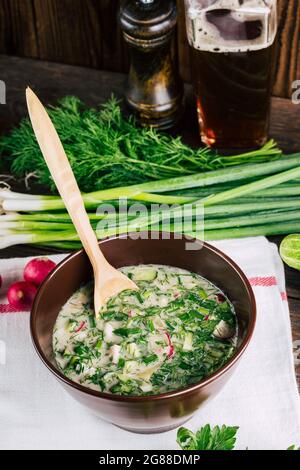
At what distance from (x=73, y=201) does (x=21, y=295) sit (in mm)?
255

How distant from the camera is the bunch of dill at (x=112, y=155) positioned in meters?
1.90

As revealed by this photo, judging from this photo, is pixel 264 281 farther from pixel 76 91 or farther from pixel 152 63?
pixel 76 91

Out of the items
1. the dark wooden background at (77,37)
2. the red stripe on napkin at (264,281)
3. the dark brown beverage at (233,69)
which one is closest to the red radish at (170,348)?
the red stripe on napkin at (264,281)

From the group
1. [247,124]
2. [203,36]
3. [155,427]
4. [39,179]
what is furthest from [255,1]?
[155,427]

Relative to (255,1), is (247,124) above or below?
below

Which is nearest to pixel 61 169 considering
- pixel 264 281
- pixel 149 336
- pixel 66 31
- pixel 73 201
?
pixel 73 201

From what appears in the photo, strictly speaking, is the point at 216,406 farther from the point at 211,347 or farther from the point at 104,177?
the point at 104,177

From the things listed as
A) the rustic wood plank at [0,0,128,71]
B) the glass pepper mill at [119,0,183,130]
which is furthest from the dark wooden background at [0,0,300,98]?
the glass pepper mill at [119,0,183,130]

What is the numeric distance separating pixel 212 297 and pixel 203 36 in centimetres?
64

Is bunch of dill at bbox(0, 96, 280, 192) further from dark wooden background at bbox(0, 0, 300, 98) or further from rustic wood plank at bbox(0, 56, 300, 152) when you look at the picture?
dark wooden background at bbox(0, 0, 300, 98)

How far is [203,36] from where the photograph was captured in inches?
71.4

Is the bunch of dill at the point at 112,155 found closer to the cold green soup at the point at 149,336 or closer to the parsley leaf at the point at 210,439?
the cold green soup at the point at 149,336

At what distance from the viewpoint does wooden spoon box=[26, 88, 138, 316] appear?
1.51 metres

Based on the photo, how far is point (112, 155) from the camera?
6.27ft
